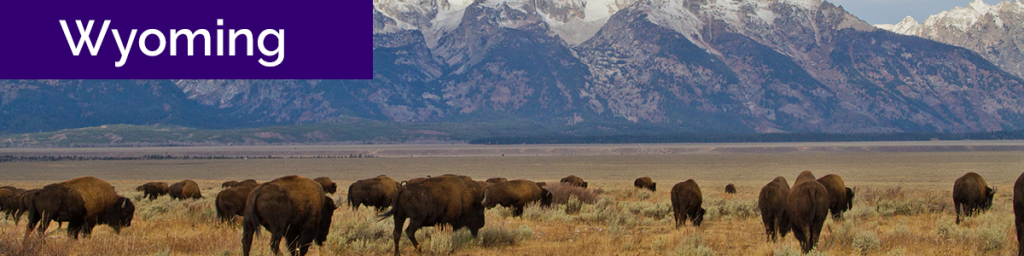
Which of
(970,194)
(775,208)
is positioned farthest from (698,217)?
(970,194)

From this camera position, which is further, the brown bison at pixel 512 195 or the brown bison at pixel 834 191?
the brown bison at pixel 512 195

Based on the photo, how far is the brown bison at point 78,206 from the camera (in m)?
12.9

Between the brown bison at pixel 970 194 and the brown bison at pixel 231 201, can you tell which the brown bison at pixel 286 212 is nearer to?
the brown bison at pixel 231 201

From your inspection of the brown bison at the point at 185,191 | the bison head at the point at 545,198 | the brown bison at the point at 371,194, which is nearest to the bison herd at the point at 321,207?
the bison head at the point at 545,198

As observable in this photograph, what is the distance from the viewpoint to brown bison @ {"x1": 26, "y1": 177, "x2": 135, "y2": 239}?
42.4ft

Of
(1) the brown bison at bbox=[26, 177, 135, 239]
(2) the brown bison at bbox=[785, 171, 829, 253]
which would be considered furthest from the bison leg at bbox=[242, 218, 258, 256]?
(2) the brown bison at bbox=[785, 171, 829, 253]

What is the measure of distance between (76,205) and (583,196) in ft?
46.9

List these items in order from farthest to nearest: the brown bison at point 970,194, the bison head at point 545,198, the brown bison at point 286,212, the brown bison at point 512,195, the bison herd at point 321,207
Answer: the bison head at point 545,198, the brown bison at point 512,195, the brown bison at point 970,194, the bison herd at point 321,207, the brown bison at point 286,212

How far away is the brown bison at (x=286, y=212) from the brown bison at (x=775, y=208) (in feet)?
22.6

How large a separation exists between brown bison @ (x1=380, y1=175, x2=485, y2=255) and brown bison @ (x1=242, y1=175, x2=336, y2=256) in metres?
1.45

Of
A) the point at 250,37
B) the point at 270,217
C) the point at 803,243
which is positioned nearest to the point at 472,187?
the point at 270,217

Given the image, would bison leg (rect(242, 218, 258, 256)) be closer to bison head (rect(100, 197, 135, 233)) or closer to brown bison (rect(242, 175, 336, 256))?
brown bison (rect(242, 175, 336, 256))

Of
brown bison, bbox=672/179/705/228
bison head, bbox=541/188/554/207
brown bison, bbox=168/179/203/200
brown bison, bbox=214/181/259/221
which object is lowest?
brown bison, bbox=168/179/203/200

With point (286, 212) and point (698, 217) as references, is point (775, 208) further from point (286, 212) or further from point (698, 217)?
point (286, 212)
